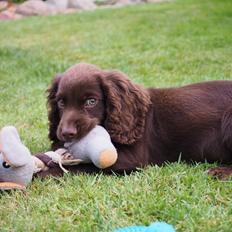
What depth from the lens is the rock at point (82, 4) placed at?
1902 centimetres

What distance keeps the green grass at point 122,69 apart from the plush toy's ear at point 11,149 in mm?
204

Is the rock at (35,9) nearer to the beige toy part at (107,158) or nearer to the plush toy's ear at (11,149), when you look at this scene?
the beige toy part at (107,158)

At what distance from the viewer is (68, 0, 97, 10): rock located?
62.4 feet

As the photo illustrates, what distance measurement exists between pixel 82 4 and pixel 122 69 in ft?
38.3

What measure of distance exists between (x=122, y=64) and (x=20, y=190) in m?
5.43

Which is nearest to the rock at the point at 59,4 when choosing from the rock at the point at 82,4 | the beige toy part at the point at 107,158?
the rock at the point at 82,4

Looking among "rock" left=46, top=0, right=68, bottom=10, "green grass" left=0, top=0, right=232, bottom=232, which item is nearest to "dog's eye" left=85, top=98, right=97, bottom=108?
"green grass" left=0, top=0, right=232, bottom=232

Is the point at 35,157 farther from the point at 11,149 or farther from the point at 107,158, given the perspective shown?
the point at 107,158

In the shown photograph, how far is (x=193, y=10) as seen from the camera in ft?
45.6

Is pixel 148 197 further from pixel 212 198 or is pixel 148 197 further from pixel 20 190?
pixel 20 190

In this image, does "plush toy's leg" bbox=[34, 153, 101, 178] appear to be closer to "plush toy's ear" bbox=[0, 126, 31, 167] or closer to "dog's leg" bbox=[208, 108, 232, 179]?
"plush toy's ear" bbox=[0, 126, 31, 167]

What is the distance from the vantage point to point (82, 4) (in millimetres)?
19250

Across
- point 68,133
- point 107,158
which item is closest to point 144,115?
point 107,158

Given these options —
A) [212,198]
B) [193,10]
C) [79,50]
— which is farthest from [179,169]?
[193,10]
